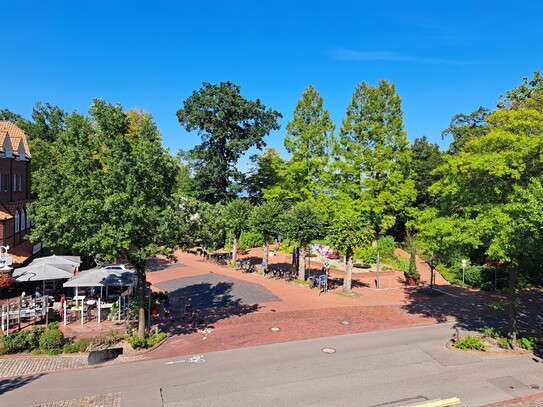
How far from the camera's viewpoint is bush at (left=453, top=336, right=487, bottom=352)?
15836 millimetres

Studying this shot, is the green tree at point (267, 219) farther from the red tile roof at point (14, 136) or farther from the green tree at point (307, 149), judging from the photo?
the red tile roof at point (14, 136)

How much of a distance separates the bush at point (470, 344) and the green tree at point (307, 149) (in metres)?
21.0

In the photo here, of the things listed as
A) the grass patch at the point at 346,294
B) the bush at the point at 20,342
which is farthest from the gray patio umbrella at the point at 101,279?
the grass patch at the point at 346,294

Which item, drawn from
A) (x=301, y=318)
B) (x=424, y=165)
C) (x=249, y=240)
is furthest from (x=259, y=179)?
(x=301, y=318)

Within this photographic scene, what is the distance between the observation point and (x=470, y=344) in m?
15.9

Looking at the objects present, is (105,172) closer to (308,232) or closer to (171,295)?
(171,295)

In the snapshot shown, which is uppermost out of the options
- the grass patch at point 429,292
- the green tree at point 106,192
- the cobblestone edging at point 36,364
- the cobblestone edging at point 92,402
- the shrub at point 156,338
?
the green tree at point 106,192

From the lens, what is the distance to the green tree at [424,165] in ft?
163

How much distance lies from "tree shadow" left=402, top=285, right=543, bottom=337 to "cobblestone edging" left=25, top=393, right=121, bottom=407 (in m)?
14.9

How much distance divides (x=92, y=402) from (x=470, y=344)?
14.0 m

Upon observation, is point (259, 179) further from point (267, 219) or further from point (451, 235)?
point (451, 235)

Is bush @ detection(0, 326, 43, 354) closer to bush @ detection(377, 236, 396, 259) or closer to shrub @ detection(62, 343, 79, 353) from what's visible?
shrub @ detection(62, 343, 79, 353)

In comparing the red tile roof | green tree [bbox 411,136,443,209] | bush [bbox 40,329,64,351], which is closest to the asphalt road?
bush [bbox 40,329,64,351]

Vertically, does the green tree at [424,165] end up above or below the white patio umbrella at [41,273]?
above
